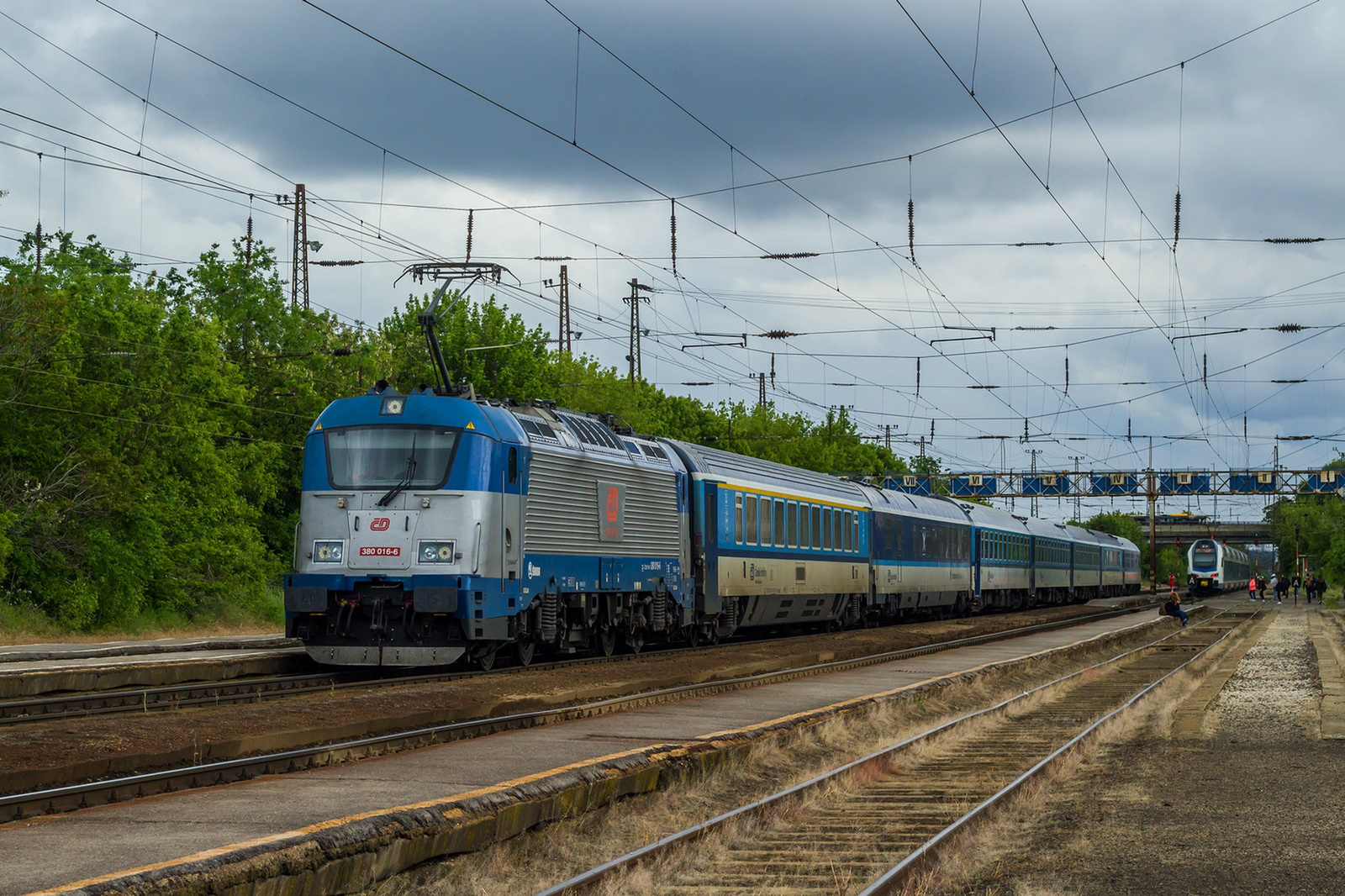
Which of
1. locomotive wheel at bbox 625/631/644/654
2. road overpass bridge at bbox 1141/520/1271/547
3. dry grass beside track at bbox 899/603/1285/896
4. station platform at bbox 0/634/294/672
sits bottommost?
dry grass beside track at bbox 899/603/1285/896

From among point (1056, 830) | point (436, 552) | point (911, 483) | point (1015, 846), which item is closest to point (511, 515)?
point (436, 552)

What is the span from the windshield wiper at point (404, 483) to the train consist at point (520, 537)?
0.08ft

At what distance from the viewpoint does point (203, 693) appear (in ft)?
59.8

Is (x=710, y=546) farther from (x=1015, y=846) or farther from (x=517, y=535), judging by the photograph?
(x=1015, y=846)

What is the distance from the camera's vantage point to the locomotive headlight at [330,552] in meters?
20.0

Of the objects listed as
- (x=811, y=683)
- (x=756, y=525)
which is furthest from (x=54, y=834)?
(x=756, y=525)

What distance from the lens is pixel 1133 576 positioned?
9738 cm

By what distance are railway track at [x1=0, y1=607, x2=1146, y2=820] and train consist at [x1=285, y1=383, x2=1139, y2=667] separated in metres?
1.30

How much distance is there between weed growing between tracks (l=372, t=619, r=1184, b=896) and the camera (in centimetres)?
882

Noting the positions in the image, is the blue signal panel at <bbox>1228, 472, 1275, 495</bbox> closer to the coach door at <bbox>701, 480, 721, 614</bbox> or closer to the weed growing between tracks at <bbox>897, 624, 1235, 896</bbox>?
the coach door at <bbox>701, 480, 721, 614</bbox>

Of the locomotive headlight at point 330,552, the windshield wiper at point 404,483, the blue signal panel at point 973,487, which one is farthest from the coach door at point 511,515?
the blue signal panel at point 973,487

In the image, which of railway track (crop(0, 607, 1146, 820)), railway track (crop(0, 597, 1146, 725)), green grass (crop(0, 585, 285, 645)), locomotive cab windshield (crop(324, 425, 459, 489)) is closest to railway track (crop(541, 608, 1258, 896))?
railway track (crop(0, 607, 1146, 820))

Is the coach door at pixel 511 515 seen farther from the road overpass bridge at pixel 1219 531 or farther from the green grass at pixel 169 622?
the road overpass bridge at pixel 1219 531

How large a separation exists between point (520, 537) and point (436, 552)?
1435 mm
